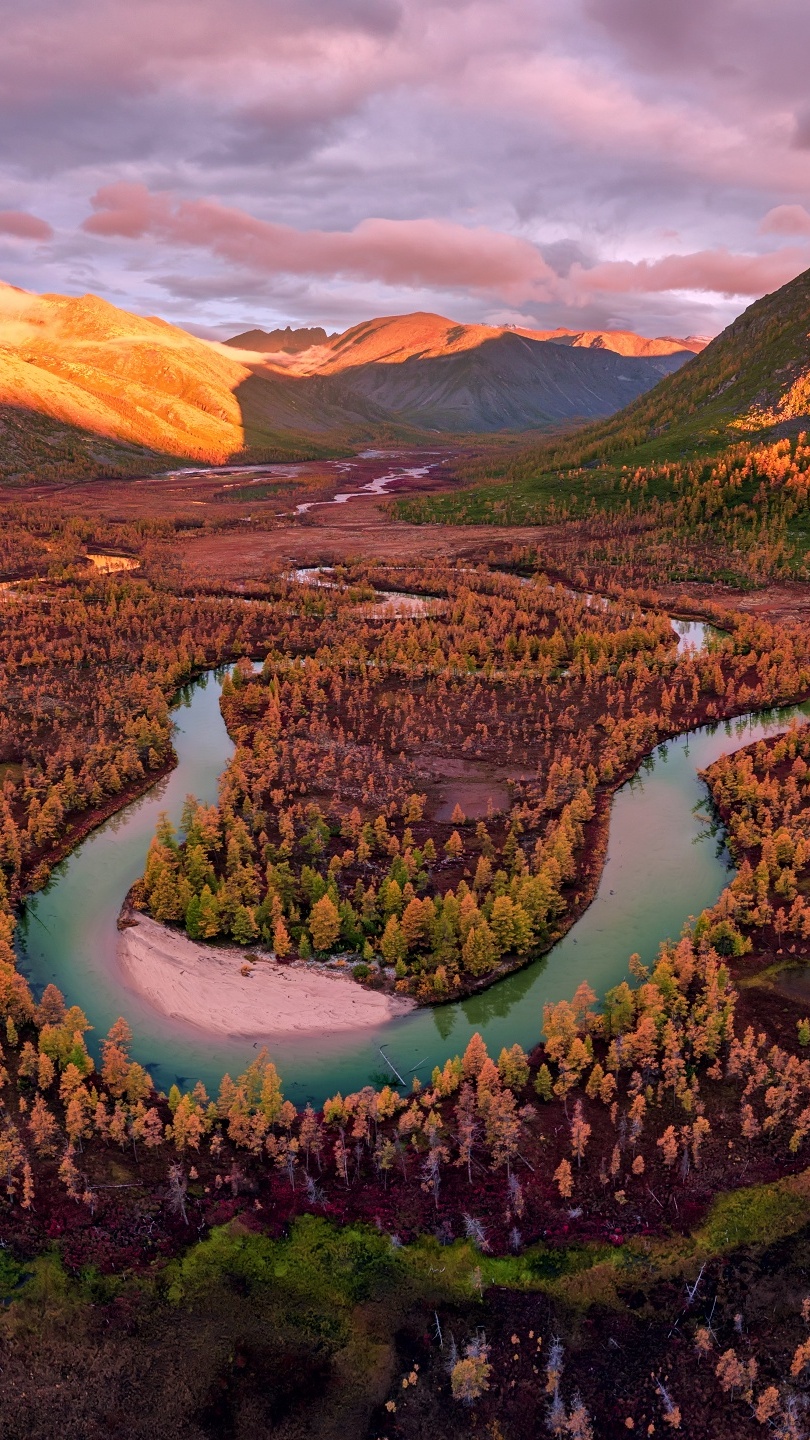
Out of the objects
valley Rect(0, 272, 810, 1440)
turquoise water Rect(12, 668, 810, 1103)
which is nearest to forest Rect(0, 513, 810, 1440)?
valley Rect(0, 272, 810, 1440)

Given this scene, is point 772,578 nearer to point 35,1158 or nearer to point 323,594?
point 323,594

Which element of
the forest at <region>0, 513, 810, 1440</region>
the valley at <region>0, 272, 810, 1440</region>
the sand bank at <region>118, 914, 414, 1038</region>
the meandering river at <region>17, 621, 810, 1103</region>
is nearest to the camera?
the forest at <region>0, 513, 810, 1440</region>

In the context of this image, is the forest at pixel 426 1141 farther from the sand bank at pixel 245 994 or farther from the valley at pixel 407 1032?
the sand bank at pixel 245 994

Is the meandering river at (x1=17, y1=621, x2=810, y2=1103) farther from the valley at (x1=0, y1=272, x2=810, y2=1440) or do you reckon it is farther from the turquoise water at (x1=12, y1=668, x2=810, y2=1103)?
the valley at (x1=0, y1=272, x2=810, y2=1440)

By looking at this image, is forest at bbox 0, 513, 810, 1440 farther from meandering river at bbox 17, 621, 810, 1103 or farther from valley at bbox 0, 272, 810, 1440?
meandering river at bbox 17, 621, 810, 1103

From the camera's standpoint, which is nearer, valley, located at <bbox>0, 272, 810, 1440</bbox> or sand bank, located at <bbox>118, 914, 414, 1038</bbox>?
valley, located at <bbox>0, 272, 810, 1440</bbox>

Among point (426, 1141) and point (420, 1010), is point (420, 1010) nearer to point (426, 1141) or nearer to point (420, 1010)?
point (420, 1010)

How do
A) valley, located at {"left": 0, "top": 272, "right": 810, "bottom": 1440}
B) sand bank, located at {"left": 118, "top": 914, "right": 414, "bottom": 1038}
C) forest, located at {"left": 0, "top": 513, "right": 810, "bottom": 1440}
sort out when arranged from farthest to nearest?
sand bank, located at {"left": 118, "top": 914, "right": 414, "bottom": 1038}
valley, located at {"left": 0, "top": 272, "right": 810, "bottom": 1440}
forest, located at {"left": 0, "top": 513, "right": 810, "bottom": 1440}
